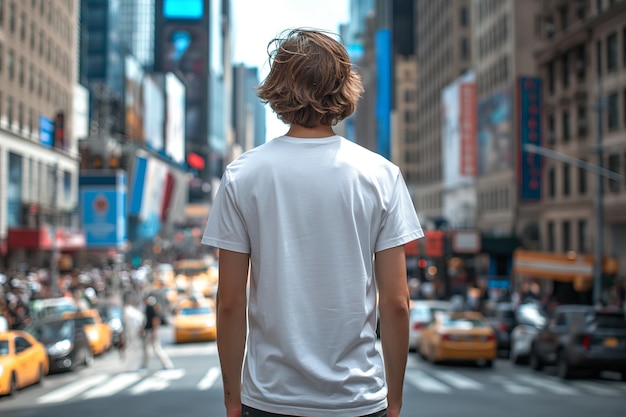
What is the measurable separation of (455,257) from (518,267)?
60.6 ft

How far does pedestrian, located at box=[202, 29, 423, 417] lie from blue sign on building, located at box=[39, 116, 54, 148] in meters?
54.8

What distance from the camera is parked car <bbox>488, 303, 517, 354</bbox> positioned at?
27.3m

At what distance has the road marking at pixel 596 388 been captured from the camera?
54.5 feet

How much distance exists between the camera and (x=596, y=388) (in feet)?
58.3

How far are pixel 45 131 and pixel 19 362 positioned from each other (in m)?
41.3

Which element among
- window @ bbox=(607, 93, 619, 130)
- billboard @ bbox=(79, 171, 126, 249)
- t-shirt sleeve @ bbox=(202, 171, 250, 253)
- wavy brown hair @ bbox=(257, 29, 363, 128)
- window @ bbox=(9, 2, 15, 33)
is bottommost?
t-shirt sleeve @ bbox=(202, 171, 250, 253)

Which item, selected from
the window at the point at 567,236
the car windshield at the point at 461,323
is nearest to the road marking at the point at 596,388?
the car windshield at the point at 461,323

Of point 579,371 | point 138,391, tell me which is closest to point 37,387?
point 138,391

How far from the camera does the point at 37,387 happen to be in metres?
18.2

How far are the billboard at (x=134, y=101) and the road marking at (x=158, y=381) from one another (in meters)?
85.8

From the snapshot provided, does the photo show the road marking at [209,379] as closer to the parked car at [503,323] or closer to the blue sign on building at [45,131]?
the parked car at [503,323]

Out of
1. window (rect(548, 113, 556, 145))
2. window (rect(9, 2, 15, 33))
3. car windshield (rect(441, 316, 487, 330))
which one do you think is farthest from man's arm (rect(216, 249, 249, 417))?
window (rect(548, 113, 556, 145))

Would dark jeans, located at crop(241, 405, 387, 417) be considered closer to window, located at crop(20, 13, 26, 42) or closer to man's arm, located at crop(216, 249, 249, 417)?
man's arm, located at crop(216, 249, 249, 417)

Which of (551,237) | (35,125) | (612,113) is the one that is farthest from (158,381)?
(35,125)
